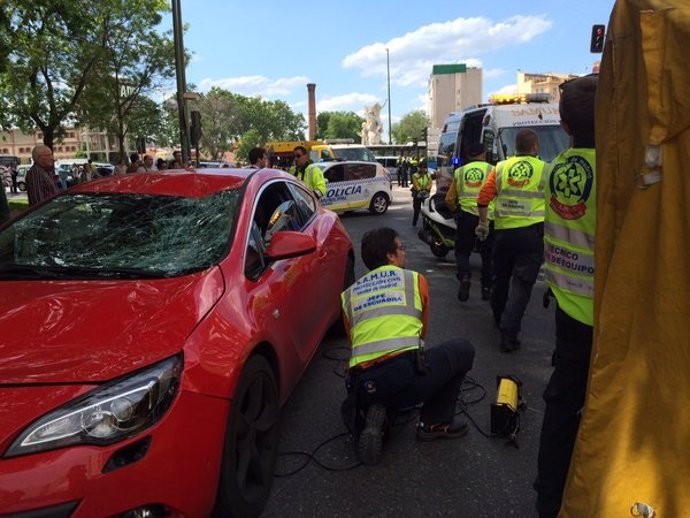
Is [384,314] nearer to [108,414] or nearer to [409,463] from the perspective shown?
[409,463]

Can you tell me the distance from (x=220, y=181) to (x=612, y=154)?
8.51 ft

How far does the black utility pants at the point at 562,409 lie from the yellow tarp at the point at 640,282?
48cm

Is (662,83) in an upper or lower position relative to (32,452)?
upper

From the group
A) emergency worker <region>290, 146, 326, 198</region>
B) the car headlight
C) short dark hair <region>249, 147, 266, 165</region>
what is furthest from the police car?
the car headlight

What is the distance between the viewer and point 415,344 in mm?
3023

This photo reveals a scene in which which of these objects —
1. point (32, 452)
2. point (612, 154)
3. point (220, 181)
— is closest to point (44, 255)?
point (220, 181)

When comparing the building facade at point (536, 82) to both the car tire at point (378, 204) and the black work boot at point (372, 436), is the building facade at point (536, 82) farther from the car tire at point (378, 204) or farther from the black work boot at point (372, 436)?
the black work boot at point (372, 436)

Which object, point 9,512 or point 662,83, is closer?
point 662,83

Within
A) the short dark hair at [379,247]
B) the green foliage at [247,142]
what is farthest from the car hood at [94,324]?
the green foliage at [247,142]

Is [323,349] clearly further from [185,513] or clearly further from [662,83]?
[662,83]

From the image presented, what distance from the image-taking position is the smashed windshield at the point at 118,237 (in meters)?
2.94

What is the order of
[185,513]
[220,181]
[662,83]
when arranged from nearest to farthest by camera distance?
[662,83]
[185,513]
[220,181]

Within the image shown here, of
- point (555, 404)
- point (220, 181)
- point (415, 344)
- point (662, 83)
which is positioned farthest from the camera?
point (220, 181)

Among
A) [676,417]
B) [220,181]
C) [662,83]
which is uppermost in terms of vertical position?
[662,83]
